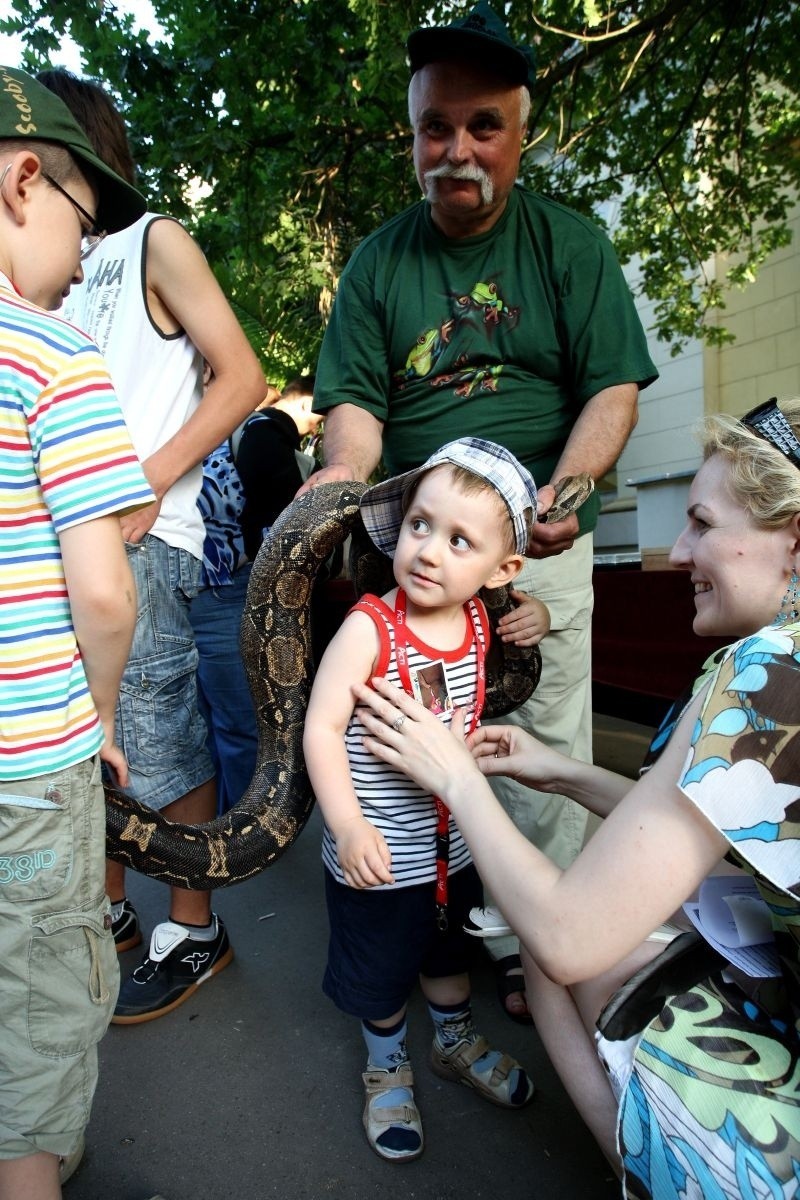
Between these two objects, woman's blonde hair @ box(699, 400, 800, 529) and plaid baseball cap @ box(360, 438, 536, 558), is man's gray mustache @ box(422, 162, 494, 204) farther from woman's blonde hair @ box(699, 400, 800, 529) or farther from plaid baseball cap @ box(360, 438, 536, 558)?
woman's blonde hair @ box(699, 400, 800, 529)

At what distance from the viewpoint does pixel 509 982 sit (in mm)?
2992

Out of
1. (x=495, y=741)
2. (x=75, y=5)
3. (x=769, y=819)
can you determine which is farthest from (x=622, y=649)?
(x=75, y=5)

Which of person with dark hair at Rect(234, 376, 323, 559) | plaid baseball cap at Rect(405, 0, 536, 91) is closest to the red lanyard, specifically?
person with dark hair at Rect(234, 376, 323, 559)

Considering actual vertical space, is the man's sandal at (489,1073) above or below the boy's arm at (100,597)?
below

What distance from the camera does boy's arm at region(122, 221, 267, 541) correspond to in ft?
8.93

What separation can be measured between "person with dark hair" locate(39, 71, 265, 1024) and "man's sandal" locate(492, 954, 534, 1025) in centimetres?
129

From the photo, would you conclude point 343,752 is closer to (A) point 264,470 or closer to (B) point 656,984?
(B) point 656,984

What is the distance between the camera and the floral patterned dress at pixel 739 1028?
4.71 feet

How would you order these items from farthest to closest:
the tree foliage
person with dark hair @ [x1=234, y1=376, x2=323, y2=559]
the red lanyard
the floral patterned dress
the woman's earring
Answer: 1. the tree foliage
2. person with dark hair @ [x1=234, y1=376, x2=323, y2=559]
3. the red lanyard
4. the woman's earring
5. the floral patterned dress

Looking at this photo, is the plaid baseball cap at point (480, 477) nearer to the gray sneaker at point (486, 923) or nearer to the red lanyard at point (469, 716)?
the red lanyard at point (469, 716)

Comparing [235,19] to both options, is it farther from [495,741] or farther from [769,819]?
[769,819]

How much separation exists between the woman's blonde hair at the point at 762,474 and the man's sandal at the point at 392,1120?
185 centimetres

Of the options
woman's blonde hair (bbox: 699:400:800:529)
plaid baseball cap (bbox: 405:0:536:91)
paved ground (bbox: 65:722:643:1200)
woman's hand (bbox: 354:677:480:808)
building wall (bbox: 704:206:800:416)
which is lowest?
paved ground (bbox: 65:722:643:1200)

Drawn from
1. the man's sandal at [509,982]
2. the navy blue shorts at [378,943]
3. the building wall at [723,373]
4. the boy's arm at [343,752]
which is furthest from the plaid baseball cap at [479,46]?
the building wall at [723,373]
